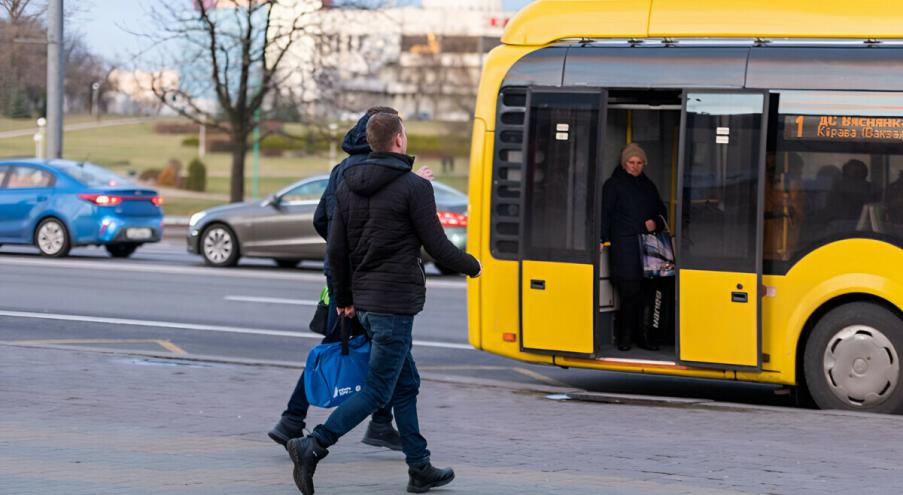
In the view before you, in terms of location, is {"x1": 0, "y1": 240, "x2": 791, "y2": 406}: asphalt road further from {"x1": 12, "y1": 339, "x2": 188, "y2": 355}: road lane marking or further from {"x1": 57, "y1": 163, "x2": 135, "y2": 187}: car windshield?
{"x1": 57, "y1": 163, "x2": 135, "y2": 187}: car windshield

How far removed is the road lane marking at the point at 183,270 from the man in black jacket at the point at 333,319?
1241 cm

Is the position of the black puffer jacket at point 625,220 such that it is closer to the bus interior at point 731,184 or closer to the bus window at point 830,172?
the bus interior at point 731,184

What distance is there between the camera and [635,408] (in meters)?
10.7

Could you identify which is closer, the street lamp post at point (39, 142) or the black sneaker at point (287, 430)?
the black sneaker at point (287, 430)

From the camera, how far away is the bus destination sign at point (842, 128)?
34.0 ft

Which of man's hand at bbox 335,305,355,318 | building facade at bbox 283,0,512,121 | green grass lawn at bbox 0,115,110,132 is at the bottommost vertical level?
man's hand at bbox 335,305,355,318

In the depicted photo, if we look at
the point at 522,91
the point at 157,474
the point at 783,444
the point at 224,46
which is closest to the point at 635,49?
the point at 522,91

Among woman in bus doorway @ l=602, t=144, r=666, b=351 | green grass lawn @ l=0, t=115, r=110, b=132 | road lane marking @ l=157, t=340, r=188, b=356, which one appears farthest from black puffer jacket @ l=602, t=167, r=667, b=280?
green grass lawn @ l=0, t=115, r=110, b=132

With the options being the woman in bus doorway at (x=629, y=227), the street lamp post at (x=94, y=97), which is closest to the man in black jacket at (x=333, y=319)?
the woman in bus doorway at (x=629, y=227)

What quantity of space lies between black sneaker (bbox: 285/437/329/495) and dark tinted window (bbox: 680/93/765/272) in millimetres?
4425

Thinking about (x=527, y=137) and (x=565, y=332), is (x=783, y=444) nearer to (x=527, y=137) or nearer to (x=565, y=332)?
(x=565, y=332)

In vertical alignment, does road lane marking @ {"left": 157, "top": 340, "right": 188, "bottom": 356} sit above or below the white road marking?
below

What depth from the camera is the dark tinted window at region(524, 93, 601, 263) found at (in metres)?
11.3

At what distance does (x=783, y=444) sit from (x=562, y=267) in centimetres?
271
